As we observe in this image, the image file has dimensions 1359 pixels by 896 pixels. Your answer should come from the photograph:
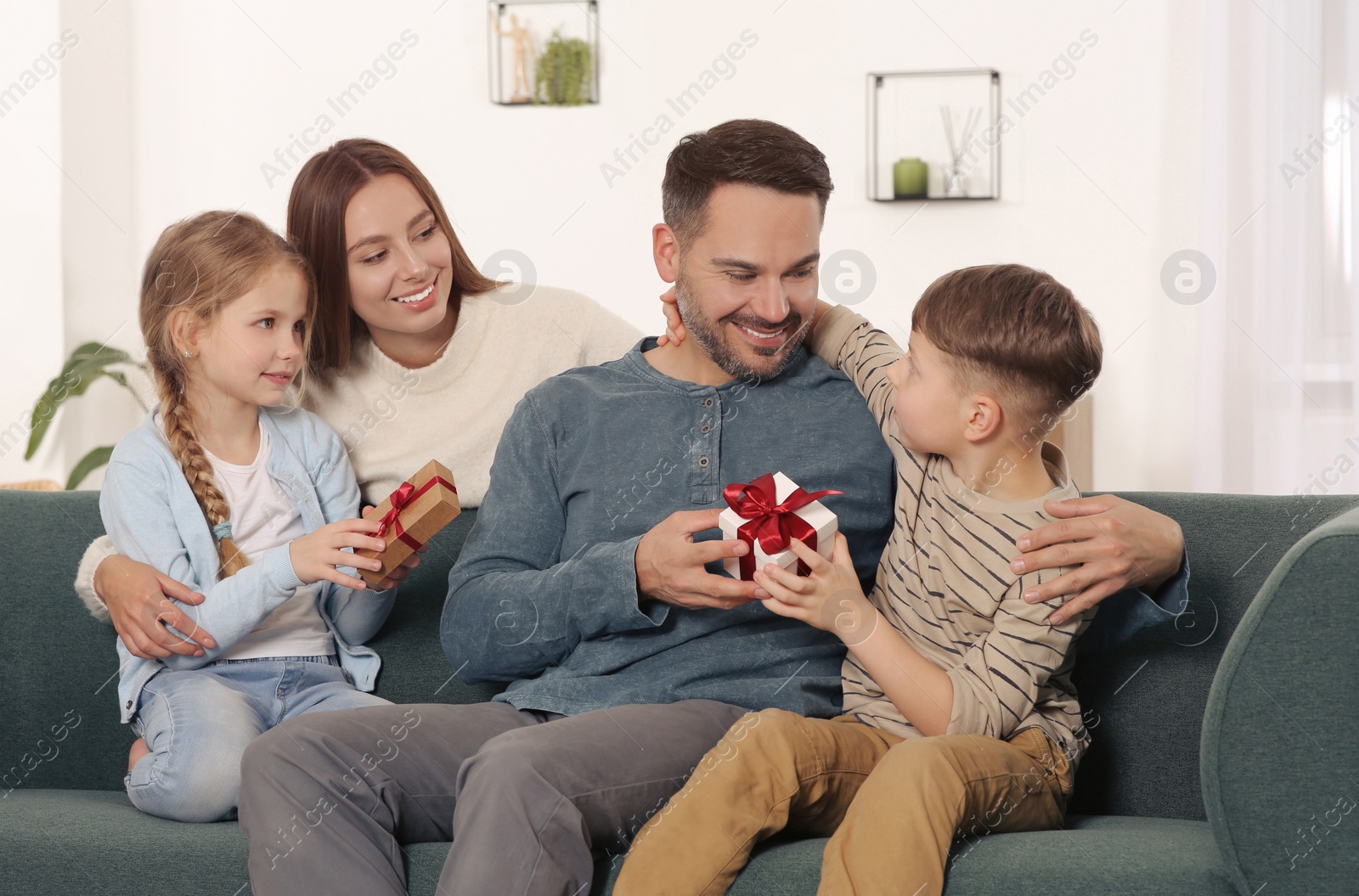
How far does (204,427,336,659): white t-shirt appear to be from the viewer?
5.68 feet

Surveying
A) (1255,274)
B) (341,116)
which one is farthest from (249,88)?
(1255,274)

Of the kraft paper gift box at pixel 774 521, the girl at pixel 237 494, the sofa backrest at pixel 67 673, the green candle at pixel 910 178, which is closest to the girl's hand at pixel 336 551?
the girl at pixel 237 494

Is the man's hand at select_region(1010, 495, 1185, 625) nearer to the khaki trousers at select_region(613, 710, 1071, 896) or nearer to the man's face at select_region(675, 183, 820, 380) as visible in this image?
the khaki trousers at select_region(613, 710, 1071, 896)

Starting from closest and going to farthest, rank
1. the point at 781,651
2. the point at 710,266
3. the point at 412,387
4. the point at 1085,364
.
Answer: the point at 1085,364 < the point at 781,651 < the point at 710,266 < the point at 412,387

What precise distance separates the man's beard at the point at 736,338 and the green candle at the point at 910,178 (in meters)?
2.48

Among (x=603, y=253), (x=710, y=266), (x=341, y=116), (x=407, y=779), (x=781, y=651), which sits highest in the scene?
(x=341, y=116)

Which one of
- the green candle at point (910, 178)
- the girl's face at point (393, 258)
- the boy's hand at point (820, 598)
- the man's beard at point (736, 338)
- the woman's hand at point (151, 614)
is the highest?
the green candle at point (910, 178)

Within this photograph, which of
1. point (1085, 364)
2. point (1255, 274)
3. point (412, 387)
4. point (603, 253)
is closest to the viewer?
point (1085, 364)

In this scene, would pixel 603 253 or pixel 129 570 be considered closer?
pixel 129 570

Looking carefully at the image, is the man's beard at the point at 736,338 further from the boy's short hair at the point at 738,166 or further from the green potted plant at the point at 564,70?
the green potted plant at the point at 564,70

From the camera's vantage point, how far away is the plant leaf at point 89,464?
382 cm

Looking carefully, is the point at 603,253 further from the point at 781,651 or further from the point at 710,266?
the point at 781,651

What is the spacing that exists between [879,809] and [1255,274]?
305 cm

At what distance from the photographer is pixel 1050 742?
1386mm
